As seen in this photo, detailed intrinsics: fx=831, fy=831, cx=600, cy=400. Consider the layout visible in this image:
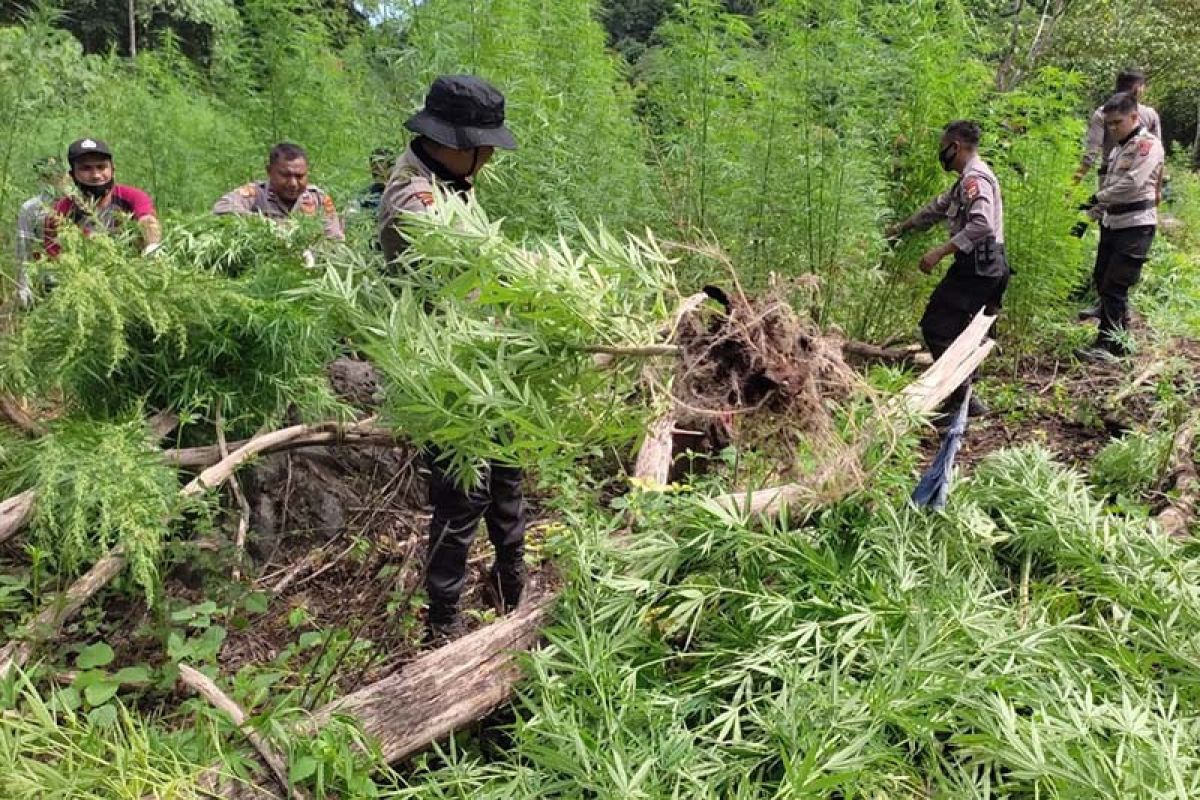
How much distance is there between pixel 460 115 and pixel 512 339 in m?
1.13

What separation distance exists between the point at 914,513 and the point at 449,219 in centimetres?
187

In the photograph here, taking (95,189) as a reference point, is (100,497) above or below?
below

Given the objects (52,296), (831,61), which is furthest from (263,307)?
(831,61)

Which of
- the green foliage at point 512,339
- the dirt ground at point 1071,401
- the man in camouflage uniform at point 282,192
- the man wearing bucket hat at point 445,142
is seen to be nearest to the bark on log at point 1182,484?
the dirt ground at point 1071,401

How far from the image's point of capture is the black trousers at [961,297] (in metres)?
5.01

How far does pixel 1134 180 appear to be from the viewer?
5.80m

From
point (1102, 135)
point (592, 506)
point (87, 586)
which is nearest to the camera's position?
point (87, 586)

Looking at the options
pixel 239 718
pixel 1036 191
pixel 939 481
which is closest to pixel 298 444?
pixel 239 718

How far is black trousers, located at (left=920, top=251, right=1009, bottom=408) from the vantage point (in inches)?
197

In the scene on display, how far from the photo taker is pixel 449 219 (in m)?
2.09

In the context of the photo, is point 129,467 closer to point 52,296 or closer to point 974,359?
point 52,296

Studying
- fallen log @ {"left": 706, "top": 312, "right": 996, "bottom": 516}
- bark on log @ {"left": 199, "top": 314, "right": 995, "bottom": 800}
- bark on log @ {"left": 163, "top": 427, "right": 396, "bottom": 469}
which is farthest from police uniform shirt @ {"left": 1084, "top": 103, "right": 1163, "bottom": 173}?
bark on log @ {"left": 163, "top": 427, "right": 396, "bottom": 469}

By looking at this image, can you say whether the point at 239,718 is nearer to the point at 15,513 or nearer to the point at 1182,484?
the point at 15,513

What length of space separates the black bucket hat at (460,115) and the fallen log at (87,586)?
1.40 meters
